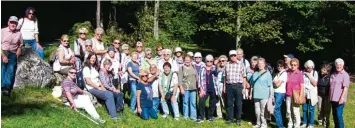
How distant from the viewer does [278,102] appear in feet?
38.2

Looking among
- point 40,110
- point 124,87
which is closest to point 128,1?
point 124,87

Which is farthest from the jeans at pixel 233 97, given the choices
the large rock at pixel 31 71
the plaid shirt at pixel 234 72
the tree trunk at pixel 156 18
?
the tree trunk at pixel 156 18

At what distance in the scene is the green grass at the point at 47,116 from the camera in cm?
927

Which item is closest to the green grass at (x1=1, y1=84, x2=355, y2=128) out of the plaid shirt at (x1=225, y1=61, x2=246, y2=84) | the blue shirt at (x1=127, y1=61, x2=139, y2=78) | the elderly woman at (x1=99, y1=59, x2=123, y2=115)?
the elderly woman at (x1=99, y1=59, x2=123, y2=115)

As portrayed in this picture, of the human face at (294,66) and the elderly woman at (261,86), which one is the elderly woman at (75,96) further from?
the human face at (294,66)

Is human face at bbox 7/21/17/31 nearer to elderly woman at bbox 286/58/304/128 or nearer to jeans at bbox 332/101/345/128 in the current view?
elderly woman at bbox 286/58/304/128

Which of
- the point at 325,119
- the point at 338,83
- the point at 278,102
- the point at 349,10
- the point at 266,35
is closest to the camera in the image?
the point at 338,83

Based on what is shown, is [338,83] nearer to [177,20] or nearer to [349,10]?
[349,10]

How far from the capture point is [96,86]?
10844 mm

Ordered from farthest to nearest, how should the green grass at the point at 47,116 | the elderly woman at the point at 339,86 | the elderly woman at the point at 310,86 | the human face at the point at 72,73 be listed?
1. the elderly woman at the point at 310,86
2. the elderly woman at the point at 339,86
3. the human face at the point at 72,73
4. the green grass at the point at 47,116

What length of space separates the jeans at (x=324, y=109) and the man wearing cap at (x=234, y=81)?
2.13 m

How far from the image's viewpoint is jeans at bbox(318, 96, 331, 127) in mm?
12021

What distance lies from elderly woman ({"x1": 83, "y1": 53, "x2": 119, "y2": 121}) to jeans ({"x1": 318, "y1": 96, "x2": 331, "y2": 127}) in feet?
17.7

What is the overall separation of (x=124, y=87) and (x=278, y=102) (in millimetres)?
4079
